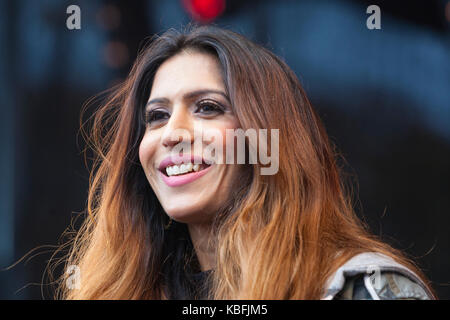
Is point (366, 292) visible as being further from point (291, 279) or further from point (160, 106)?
point (160, 106)

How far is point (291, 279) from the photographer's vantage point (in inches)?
67.7

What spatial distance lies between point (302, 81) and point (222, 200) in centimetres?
121

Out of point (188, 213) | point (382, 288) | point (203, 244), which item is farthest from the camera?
point (203, 244)

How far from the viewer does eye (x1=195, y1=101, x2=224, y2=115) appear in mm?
2035

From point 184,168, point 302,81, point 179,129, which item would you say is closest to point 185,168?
point 184,168

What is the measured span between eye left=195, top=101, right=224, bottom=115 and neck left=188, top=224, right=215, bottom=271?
1.17ft

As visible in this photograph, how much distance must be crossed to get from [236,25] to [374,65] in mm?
657

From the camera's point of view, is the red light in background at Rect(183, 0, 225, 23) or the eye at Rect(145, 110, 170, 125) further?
the red light in background at Rect(183, 0, 225, 23)

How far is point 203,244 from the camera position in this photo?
6.90ft
